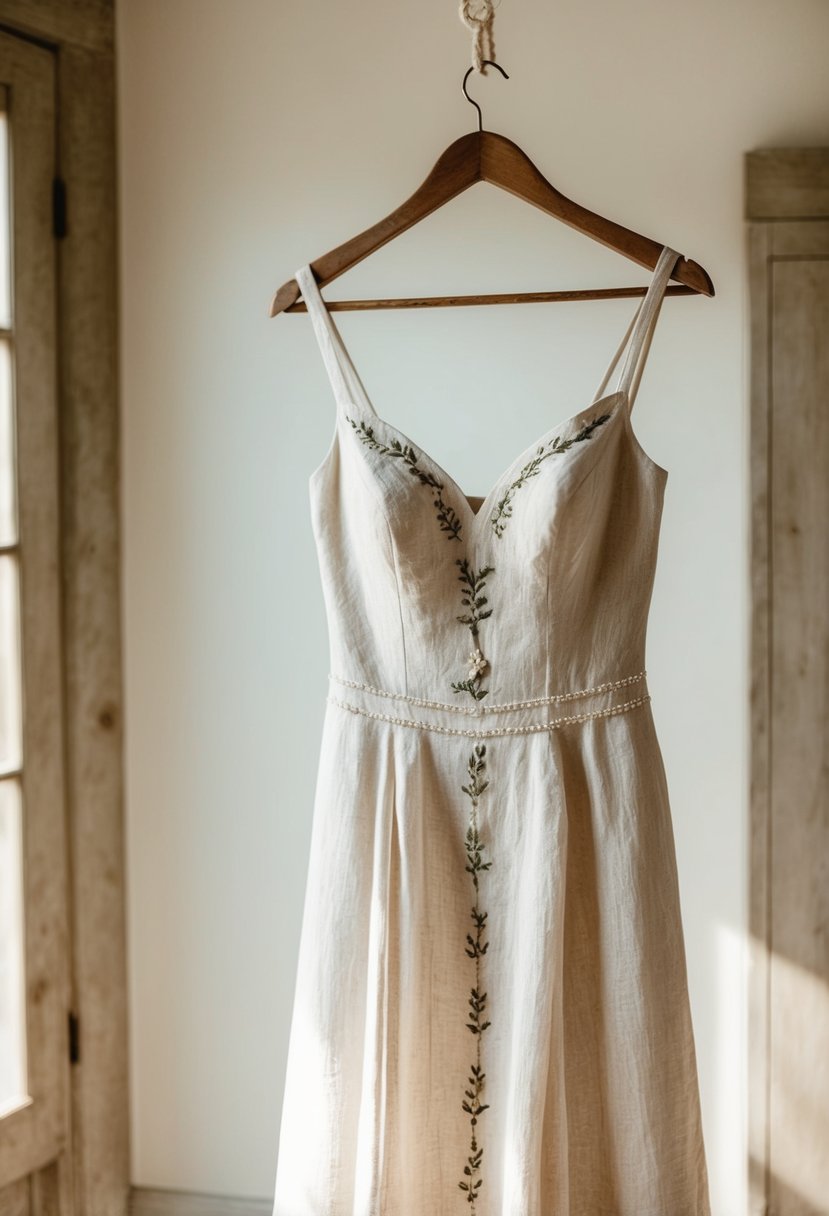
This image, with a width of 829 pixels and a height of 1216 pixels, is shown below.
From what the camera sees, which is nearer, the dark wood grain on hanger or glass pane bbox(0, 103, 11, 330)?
the dark wood grain on hanger

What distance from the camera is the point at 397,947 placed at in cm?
120

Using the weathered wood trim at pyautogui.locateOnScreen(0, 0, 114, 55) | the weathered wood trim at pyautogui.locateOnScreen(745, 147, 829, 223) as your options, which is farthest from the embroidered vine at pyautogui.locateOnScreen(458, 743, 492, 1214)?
the weathered wood trim at pyautogui.locateOnScreen(0, 0, 114, 55)

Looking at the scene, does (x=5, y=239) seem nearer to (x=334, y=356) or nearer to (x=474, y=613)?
(x=334, y=356)

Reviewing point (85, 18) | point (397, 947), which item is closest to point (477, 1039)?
point (397, 947)

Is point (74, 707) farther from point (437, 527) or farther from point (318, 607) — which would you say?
point (437, 527)

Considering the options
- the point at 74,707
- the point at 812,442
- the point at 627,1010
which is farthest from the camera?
the point at 74,707

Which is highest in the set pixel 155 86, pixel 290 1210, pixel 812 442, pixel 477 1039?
pixel 155 86

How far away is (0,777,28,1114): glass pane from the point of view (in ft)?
6.24

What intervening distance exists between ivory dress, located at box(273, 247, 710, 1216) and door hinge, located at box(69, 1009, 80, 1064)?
954 mm

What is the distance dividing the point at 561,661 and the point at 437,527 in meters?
0.20

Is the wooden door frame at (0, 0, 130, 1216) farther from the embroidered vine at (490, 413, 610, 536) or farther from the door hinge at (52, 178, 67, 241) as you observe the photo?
the embroidered vine at (490, 413, 610, 536)

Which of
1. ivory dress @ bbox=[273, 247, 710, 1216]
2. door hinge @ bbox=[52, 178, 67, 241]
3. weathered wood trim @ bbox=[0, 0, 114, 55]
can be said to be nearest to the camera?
ivory dress @ bbox=[273, 247, 710, 1216]

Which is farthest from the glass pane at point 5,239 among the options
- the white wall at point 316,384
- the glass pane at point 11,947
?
the glass pane at point 11,947

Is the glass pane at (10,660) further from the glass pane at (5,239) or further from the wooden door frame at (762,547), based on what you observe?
the wooden door frame at (762,547)
